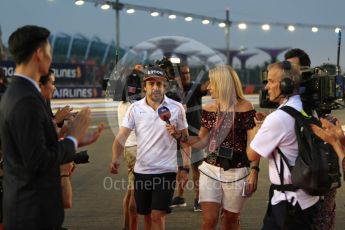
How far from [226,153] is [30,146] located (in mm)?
2627

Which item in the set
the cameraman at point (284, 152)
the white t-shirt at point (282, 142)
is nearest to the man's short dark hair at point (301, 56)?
the cameraman at point (284, 152)

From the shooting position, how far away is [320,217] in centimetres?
443

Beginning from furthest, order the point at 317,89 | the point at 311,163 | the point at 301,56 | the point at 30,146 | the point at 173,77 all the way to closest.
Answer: the point at 173,77 → the point at 301,56 → the point at 317,89 → the point at 311,163 → the point at 30,146

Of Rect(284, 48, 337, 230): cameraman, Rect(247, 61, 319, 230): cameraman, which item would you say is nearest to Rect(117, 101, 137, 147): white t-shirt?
Rect(284, 48, 337, 230): cameraman

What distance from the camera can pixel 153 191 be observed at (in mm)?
5531

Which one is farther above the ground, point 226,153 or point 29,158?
point 29,158

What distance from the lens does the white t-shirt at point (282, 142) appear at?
3.87m

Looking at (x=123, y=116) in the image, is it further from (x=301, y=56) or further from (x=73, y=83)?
(x=73, y=83)

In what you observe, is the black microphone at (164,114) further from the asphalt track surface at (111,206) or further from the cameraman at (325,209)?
the asphalt track surface at (111,206)

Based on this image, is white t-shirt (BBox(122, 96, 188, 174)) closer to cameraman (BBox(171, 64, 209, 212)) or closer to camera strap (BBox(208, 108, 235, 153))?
camera strap (BBox(208, 108, 235, 153))

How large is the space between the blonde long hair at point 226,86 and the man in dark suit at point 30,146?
2.33 meters

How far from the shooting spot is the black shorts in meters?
5.46

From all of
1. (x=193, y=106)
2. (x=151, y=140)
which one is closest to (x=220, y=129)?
(x=151, y=140)

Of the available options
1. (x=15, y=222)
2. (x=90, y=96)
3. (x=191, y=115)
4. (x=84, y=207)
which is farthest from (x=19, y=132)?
(x=90, y=96)
